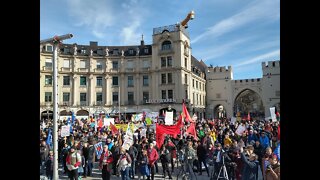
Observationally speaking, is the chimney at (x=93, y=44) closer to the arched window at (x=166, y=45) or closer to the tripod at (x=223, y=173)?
the arched window at (x=166, y=45)

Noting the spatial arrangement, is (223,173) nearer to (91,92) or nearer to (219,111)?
(91,92)

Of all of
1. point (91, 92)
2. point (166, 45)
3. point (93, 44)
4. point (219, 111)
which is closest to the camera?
point (166, 45)

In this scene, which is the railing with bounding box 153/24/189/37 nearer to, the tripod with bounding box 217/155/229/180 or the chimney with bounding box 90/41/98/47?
the chimney with bounding box 90/41/98/47

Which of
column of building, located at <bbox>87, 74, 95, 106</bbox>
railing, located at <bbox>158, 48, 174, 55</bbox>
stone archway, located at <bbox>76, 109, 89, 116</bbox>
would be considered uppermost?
railing, located at <bbox>158, 48, 174, 55</bbox>

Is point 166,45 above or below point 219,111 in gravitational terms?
above

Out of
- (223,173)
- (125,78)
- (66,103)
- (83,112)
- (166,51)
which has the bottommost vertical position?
(223,173)

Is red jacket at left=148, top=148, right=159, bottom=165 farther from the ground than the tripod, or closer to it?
farther from the ground

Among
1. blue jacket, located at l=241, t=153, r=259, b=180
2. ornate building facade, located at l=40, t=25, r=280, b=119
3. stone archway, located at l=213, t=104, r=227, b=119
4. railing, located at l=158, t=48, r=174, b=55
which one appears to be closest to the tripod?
blue jacket, located at l=241, t=153, r=259, b=180

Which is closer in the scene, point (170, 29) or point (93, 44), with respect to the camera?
point (170, 29)

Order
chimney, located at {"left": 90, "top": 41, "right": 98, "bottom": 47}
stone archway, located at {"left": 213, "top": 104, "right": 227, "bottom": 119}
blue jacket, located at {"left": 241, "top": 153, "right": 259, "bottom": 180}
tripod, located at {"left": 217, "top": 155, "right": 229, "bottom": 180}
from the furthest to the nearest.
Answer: stone archway, located at {"left": 213, "top": 104, "right": 227, "bottom": 119}, chimney, located at {"left": 90, "top": 41, "right": 98, "bottom": 47}, tripod, located at {"left": 217, "top": 155, "right": 229, "bottom": 180}, blue jacket, located at {"left": 241, "top": 153, "right": 259, "bottom": 180}

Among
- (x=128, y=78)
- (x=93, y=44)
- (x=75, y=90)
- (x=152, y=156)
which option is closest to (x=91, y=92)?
(x=75, y=90)

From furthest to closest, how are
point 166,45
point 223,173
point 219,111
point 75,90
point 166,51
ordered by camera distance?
point 219,111 < point 75,90 < point 166,45 < point 166,51 < point 223,173
